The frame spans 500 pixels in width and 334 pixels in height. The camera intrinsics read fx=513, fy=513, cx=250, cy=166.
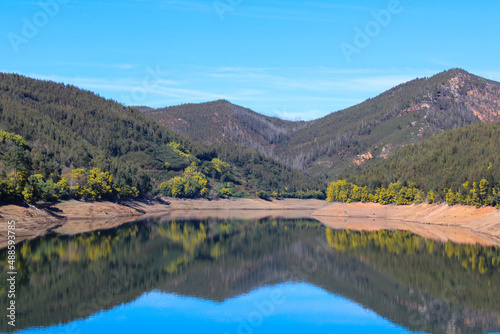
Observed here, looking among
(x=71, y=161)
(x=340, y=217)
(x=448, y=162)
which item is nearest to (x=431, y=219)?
(x=448, y=162)

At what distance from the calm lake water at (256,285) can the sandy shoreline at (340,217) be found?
10530 mm

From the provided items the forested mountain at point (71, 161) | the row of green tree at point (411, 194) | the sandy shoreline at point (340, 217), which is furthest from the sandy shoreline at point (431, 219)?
the forested mountain at point (71, 161)

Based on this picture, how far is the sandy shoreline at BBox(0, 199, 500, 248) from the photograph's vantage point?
7519 centimetres

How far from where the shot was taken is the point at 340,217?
13200 cm

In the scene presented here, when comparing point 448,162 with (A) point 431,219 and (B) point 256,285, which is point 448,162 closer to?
Answer: (A) point 431,219

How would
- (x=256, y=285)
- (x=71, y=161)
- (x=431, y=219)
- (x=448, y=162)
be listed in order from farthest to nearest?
(x=71, y=161)
(x=448, y=162)
(x=431, y=219)
(x=256, y=285)

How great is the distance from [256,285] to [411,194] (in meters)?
78.3

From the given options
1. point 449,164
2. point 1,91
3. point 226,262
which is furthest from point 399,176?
point 1,91

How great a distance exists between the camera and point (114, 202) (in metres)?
124

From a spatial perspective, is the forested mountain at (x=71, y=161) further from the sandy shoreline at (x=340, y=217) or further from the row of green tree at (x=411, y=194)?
the row of green tree at (x=411, y=194)

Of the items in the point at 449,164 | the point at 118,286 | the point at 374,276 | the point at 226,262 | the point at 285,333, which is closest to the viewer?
the point at 285,333

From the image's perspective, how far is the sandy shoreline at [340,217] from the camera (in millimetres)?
75188

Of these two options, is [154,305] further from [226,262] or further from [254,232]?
[254,232]

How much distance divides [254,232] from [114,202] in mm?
49949
